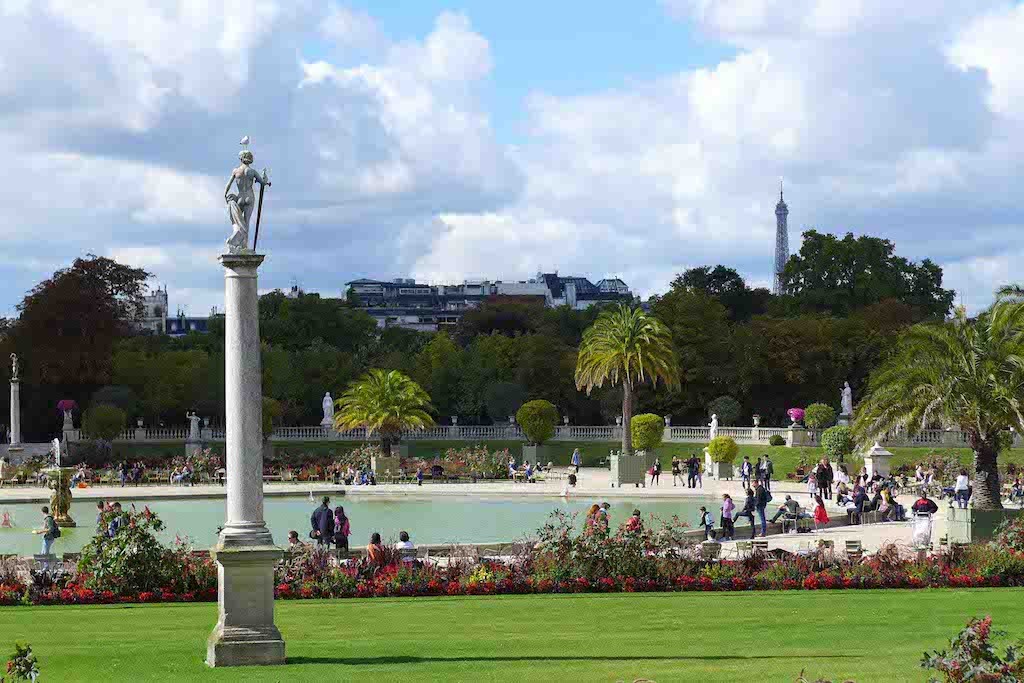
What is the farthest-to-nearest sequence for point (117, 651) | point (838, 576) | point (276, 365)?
1. point (276, 365)
2. point (838, 576)
3. point (117, 651)

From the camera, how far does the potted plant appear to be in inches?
2324

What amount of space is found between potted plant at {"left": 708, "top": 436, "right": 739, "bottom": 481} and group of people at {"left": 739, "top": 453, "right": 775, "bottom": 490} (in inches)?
34.0

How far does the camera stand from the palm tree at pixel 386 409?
62.7 metres

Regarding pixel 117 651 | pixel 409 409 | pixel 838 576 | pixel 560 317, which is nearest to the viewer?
pixel 117 651

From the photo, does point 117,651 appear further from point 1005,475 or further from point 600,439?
point 600,439

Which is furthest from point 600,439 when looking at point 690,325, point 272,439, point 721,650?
point 721,650

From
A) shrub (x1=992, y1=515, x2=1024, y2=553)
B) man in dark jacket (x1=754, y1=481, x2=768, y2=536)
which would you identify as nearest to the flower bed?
shrub (x1=992, y1=515, x2=1024, y2=553)

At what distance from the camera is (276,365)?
81375 millimetres

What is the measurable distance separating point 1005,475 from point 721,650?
35490 mm

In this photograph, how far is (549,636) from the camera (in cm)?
1834

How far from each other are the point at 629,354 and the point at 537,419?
8.86 meters

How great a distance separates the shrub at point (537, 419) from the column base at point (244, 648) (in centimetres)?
5178

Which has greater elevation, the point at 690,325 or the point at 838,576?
the point at 690,325

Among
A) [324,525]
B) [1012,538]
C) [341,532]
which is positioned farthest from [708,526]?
[1012,538]
